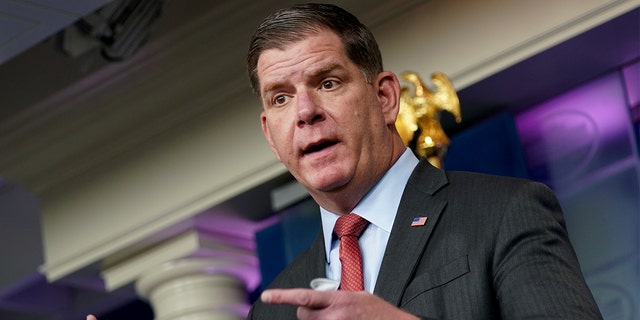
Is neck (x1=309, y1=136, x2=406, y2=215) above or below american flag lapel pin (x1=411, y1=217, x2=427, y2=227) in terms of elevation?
above

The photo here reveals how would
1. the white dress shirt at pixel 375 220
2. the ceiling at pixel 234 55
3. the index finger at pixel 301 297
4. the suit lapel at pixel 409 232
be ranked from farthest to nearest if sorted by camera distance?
the ceiling at pixel 234 55, the white dress shirt at pixel 375 220, the suit lapel at pixel 409 232, the index finger at pixel 301 297

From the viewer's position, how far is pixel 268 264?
427 centimetres

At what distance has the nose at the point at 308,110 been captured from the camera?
5.77 ft

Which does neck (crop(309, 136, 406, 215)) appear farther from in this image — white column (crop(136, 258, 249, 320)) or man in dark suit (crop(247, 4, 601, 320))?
white column (crop(136, 258, 249, 320))

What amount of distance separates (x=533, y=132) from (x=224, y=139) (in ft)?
3.53

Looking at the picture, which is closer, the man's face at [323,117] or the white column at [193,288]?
the man's face at [323,117]

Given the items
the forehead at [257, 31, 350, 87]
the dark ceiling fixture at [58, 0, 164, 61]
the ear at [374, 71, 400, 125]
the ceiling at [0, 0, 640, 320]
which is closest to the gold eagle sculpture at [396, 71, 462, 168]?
the ceiling at [0, 0, 640, 320]

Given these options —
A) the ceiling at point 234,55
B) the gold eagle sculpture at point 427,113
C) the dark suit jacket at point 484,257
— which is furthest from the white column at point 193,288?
the dark suit jacket at point 484,257

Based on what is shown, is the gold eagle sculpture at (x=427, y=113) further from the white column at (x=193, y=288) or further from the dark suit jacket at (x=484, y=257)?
the dark suit jacket at (x=484, y=257)

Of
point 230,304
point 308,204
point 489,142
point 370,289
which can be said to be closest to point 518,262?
point 370,289

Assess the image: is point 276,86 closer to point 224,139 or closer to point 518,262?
point 518,262

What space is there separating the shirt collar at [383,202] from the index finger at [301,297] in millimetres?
426

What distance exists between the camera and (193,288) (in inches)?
176

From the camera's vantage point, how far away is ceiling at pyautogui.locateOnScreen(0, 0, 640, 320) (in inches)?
140
